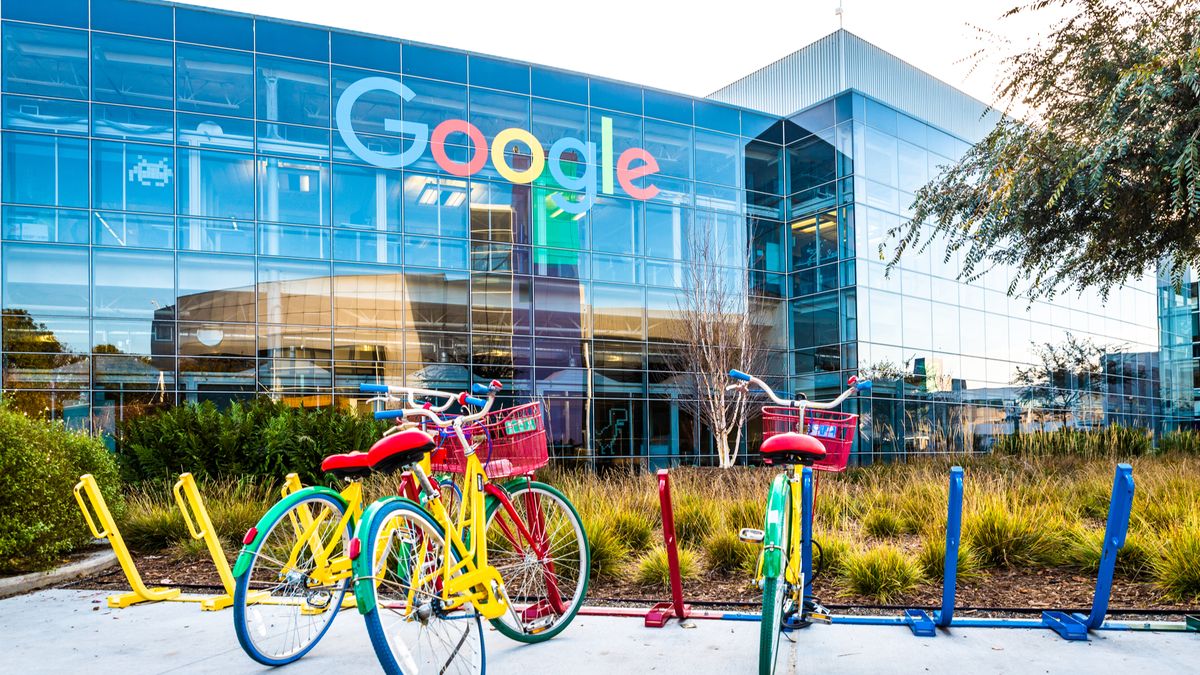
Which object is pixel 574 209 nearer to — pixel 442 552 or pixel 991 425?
pixel 991 425

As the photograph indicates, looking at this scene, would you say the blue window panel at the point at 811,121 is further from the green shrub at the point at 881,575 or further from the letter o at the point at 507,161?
the green shrub at the point at 881,575

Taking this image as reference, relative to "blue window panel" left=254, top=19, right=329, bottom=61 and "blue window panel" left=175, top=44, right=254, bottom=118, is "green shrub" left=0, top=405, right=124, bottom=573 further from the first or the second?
"blue window panel" left=254, top=19, right=329, bottom=61

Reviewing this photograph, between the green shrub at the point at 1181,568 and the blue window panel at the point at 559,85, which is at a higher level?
the blue window panel at the point at 559,85

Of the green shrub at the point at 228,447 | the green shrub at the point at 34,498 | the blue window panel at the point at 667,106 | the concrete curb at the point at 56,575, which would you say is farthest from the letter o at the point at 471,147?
the concrete curb at the point at 56,575

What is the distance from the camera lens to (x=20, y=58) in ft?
63.1

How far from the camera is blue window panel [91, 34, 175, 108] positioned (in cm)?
1981

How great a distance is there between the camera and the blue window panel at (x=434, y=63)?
2230cm

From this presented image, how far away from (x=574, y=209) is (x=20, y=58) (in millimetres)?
13912

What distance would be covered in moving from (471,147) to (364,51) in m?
3.68

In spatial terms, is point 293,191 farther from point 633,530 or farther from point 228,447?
point 633,530

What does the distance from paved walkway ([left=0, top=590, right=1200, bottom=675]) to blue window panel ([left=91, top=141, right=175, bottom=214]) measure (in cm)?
1733

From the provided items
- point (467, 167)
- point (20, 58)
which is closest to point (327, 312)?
point (467, 167)

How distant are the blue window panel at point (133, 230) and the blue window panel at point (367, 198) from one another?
3.96 meters

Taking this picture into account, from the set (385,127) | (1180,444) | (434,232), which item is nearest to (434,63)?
(385,127)
